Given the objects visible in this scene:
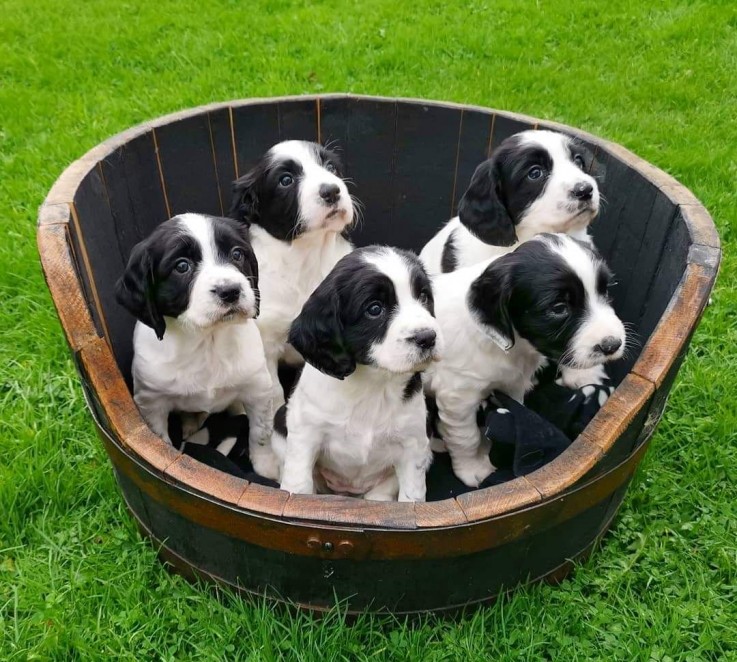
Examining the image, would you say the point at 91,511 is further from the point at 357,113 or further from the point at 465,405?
the point at 357,113

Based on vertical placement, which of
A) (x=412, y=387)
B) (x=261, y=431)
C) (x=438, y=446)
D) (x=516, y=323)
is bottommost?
(x=438, y=446)

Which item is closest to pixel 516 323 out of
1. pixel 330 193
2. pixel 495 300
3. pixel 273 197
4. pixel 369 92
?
pixel 495 300

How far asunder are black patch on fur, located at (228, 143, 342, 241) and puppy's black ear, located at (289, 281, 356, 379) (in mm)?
891

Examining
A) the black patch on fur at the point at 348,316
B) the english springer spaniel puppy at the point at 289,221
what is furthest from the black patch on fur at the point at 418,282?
the english springer spaniel puppy at the point at 289,221

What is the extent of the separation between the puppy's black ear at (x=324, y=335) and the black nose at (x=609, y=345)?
837 mm

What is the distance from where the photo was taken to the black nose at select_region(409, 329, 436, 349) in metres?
2.27

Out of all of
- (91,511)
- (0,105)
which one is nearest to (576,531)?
(91,511)

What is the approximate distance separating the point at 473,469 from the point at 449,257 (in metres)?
0.99

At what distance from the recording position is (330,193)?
3.08m

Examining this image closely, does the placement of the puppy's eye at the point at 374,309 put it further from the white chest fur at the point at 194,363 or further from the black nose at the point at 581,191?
the black nose at the point at 581,191

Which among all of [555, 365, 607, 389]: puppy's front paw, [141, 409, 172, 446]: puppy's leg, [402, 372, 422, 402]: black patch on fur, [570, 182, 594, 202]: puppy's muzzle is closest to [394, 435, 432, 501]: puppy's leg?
[402, 372, 422, 402]: black patch on fur

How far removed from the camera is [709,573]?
9.37ft

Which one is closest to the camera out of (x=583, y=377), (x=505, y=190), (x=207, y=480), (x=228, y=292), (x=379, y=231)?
(x=207, y=480)

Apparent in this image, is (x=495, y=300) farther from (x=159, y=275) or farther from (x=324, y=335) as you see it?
(x=159, y=275)
